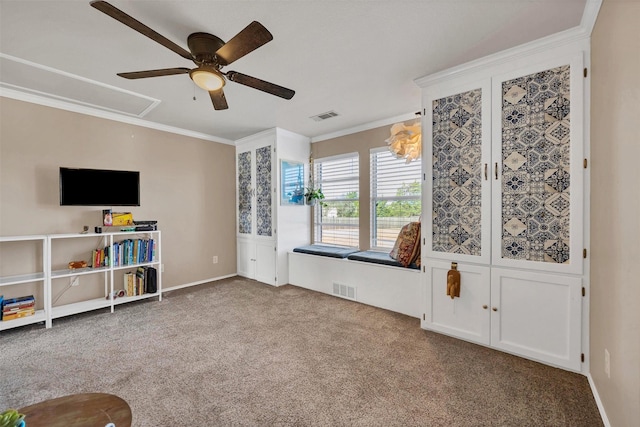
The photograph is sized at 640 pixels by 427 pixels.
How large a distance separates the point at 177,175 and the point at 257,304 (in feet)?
8.13

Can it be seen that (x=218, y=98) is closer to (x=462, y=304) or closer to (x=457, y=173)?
(x=457, y=173)

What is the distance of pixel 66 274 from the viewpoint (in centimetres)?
302

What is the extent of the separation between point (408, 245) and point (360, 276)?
2.58 ft

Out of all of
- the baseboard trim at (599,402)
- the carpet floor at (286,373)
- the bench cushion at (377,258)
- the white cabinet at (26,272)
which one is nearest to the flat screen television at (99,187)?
the white cabinet at (26,272)

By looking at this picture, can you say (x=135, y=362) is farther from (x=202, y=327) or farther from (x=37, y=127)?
(x=37, y=127)

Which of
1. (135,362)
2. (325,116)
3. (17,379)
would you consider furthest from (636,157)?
(17,379)

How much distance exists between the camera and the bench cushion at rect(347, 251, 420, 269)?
3.26m

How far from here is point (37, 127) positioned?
313 cm

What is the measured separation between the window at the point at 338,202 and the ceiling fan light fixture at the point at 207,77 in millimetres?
2605

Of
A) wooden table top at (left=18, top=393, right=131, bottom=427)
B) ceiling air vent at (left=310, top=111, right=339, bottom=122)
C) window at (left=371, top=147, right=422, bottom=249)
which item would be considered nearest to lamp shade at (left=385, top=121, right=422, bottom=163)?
window at (left=371, top=147, right=422, bottom=249)

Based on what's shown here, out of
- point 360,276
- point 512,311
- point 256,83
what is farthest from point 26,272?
point 512,311

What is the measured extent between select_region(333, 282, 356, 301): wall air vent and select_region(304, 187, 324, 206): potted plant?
145 centimetres

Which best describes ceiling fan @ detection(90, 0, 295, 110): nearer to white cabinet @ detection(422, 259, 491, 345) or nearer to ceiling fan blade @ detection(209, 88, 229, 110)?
ceiling fan blade @ detection(209, 88, 229, 110)

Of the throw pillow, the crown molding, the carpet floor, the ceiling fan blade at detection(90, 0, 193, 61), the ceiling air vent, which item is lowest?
the carpet floor
